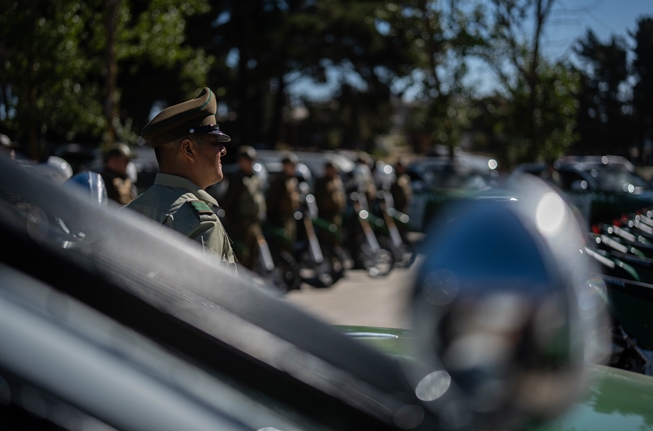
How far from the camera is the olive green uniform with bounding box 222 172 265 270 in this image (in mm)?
8719

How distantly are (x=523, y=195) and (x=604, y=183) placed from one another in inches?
542

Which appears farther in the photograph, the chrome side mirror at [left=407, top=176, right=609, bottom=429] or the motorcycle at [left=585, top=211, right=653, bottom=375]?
the motorcycle at [left=585, top=211, right=653, bottom=375]

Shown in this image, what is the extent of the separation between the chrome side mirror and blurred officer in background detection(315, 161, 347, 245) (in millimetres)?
9857

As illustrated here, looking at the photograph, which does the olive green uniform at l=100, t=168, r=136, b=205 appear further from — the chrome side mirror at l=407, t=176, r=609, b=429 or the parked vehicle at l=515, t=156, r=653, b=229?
the parked vehicle at l=515, t=156, r=653, b=229

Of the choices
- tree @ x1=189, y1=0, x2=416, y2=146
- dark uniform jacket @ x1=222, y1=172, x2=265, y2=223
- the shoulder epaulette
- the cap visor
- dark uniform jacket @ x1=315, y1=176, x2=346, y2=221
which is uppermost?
the cap visor

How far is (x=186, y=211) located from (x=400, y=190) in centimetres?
1067

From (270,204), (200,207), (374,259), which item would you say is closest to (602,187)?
(374,259)

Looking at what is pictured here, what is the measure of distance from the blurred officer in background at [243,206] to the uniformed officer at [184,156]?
6.06 meters

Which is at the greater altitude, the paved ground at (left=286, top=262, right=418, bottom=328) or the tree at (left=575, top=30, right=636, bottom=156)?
the tree at (left=575, top=30, right=636, bottom=156)

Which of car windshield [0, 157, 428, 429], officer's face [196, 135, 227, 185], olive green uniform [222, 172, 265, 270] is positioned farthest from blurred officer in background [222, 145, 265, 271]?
car windshield [0, 157, 428, 429]

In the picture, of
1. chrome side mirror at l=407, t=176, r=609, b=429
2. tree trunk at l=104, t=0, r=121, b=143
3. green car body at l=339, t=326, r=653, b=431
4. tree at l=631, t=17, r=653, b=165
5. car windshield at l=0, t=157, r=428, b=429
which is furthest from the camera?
tree trunk at l=104, t=0, r=121, b=143

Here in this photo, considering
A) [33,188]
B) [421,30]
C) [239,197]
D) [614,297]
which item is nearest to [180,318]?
[33,188]

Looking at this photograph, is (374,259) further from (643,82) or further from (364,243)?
(643,82)

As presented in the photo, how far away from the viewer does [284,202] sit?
31.5 feet
